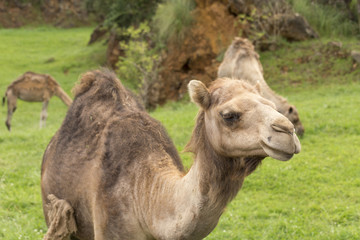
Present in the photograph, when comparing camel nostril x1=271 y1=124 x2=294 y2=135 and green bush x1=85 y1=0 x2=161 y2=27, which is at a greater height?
camel nostril x1=271 y1=124 x2=294 y2=135

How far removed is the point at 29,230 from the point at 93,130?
97.7 inches

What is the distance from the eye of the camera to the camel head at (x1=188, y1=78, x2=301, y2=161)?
9.07 ft

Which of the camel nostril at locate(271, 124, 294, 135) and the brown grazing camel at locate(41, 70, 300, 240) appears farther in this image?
the brown grazing camel at locate(41, 70, 300, 240)

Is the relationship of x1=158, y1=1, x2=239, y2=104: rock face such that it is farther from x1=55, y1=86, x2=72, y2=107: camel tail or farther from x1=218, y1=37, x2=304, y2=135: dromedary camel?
x1=218, y1=37, x2=304, y2=135: dromedary camel

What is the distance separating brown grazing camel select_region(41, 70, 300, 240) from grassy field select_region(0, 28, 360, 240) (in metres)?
2.04

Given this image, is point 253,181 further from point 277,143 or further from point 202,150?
point 277,143

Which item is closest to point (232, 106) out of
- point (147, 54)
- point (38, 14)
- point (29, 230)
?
point (29, 230)

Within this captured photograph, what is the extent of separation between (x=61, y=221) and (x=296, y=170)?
484 centimetres

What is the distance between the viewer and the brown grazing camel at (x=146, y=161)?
3063 millimetres

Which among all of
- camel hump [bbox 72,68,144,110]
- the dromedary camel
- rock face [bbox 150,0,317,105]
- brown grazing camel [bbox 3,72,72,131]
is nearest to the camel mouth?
camel hump [bbox 72,68,144,110]

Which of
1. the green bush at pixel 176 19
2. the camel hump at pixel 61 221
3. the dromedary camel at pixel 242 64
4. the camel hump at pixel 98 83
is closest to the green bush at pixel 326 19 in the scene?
the green bush at pixel 176 19

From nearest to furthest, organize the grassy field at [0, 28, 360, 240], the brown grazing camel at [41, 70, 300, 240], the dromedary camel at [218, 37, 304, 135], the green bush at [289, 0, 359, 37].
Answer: the brown grazing camel at [41, 70, 300, 240] < the grassy field at [0, 28, 360, 240] < the dromedary camel at [218, 37, 304, 135] < the green bush at [289, 0, 359, 37]

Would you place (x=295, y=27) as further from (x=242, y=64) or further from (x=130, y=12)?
(x=130, y=12)

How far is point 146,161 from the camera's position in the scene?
3852 millimetres
